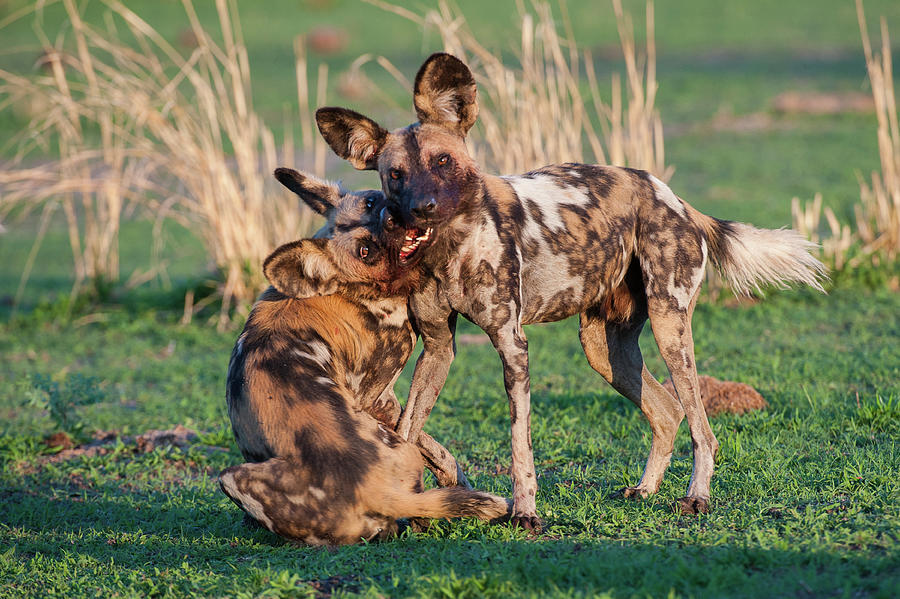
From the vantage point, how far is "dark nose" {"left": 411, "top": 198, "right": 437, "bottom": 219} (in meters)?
4.11

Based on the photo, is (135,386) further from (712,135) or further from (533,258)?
(712,135)

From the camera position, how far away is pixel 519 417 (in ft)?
14.4

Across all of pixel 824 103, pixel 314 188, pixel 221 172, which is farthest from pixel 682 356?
pixel 824 103

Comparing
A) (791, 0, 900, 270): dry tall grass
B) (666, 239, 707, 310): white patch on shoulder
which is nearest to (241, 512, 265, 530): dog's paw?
(666, 239, 707, 310): white patch on shoulder

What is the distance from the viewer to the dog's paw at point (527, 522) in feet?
14.1

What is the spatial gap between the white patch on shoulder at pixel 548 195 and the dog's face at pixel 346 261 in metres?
0.65

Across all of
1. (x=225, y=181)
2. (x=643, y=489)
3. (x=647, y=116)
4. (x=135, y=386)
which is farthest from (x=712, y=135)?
(x=643, y=489)

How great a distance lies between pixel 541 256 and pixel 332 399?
1.15m

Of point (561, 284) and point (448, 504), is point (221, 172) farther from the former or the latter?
point (448, 504)

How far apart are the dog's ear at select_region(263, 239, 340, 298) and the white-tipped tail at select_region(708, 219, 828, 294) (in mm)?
1927

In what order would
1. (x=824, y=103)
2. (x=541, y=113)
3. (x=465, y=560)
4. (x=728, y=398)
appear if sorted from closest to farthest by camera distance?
(x=465, y=560), (x=728, y=398), (x=541, y=113), (x=824, y=103)

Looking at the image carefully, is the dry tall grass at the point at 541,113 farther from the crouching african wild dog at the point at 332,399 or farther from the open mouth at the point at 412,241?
the open mouth at the point at 412,241

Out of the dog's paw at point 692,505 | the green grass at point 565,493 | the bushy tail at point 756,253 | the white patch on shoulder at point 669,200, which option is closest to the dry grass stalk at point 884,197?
the green grass at point 565,493

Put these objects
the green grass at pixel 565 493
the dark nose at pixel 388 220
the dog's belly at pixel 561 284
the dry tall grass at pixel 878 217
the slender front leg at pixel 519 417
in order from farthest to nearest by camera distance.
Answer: the dry tall grass at pixel 878 217 → the dog's belly at pixel 561 284 → the dark nose at pixel 388 220 → the slender front leg at pixel 519 417 → the green grass at pixel 565 493
